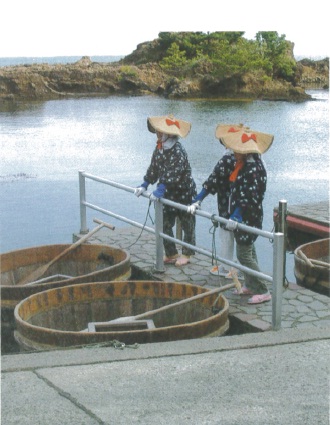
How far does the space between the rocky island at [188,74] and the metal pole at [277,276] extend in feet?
155

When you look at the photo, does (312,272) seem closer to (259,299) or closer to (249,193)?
(259,299)

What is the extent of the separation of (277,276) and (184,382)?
4.60 ft

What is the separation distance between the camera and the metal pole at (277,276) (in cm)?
627

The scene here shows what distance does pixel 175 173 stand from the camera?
8.33m

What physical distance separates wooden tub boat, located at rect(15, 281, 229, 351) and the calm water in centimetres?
551

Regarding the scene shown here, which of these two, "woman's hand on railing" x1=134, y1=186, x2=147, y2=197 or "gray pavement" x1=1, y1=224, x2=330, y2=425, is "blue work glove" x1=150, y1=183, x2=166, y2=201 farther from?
"gray pavement" x1=1, y1=224, x2=330, y2=425

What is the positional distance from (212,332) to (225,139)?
6.25 ft

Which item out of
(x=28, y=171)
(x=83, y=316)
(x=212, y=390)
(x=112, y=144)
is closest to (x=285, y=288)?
(x=83, y=316)

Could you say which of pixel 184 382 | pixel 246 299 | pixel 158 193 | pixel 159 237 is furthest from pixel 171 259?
pixel 184 382

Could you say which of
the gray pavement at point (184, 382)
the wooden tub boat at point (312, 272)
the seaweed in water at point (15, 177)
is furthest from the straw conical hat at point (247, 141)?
the seaweed in water at point (15, 177)

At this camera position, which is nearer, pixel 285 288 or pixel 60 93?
pixel 285 288

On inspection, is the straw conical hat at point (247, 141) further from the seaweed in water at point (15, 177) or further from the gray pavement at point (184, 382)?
the seaweed in water at point (15, 177)

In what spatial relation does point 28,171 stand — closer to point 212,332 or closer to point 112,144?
point 112,144

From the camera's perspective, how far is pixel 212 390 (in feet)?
17.2
